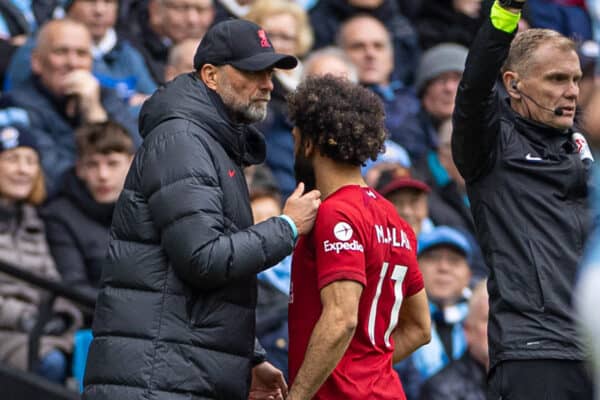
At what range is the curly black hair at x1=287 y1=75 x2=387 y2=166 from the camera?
555 cm

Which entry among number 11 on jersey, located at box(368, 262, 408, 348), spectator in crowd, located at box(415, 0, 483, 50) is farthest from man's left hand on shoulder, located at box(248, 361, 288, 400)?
spectator in crowd, located at box(415, 0, 483, 50)

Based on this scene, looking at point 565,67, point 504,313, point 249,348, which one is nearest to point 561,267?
point 504,313

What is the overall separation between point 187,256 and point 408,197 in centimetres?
434

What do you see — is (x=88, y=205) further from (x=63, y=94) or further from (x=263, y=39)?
(x=263, y=39)

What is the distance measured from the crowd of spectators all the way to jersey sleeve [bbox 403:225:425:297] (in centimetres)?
138

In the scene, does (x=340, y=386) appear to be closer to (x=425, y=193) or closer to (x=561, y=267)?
(x=561, y=267)

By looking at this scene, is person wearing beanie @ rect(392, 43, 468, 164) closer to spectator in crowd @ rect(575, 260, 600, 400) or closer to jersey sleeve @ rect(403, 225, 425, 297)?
jersey sleeve @ rect(403, 225, 425, 297)

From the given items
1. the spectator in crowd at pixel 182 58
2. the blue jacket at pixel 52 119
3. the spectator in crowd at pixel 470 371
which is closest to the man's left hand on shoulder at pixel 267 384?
the spectator in crowd at pixel 470 371

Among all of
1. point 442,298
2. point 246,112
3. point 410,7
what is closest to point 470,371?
point 442,298

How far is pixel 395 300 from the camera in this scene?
18.4 ft

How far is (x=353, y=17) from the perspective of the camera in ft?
38.4

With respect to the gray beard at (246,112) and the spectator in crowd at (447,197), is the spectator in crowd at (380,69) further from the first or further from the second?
the gray beard at (246,112)

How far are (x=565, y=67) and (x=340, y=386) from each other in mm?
1495

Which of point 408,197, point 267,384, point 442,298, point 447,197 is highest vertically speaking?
point 267,384
